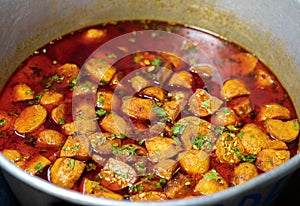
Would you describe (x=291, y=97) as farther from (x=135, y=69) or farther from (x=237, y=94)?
→ (x=135, y=69)

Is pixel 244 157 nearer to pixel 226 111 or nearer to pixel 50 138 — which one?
pixel 226 111

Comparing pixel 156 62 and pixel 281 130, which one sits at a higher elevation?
pixel 156 62

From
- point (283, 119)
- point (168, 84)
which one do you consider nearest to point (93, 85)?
point (168, 84)

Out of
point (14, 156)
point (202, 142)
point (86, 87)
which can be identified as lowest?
point (14, 156)

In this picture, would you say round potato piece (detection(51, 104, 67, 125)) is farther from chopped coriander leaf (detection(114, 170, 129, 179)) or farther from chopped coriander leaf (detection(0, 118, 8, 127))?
chopped coriander leaf (detection(114, 170, 129, 179))

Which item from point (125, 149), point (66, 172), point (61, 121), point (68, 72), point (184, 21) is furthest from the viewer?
point (184, 21)

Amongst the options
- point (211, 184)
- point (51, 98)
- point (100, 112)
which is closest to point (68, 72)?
point (51, 98)

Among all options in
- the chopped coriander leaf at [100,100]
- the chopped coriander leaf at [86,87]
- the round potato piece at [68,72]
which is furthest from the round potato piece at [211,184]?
the round potato piece at [68,72]

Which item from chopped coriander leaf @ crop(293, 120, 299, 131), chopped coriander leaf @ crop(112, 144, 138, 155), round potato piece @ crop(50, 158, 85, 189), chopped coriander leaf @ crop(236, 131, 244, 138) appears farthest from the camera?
chopped coriander leaf @ crop(293, 120, 299, 131)

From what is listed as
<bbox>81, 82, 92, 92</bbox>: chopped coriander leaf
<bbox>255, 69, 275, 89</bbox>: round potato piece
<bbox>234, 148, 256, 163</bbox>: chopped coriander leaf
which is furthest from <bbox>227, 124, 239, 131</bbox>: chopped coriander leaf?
<bbox>81, 82, 92, 92</bbox>: chopped coriander leaf
